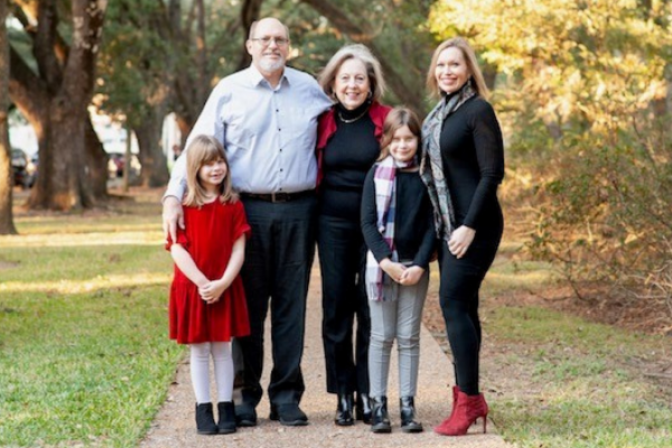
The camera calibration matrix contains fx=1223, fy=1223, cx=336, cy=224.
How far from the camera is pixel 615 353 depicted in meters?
10.3

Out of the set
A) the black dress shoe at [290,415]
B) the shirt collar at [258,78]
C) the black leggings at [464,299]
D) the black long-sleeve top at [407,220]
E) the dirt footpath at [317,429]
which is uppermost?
the shirt collar at [258,78]

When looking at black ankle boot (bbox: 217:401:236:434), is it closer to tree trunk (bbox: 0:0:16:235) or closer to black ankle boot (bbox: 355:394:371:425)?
black ankle boot (bbox: 355:394:371:425)

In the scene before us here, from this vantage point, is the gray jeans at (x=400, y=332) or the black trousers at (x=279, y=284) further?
the black trousers at (x=279, y=284)

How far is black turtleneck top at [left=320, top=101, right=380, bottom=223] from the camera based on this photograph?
6910 mm

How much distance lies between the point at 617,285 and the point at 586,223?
0.98 metres

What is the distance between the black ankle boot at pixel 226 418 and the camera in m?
6.88

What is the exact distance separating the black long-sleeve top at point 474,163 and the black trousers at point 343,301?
701 mm

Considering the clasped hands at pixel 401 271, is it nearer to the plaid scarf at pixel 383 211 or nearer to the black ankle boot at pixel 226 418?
the plaid scarf at pixel 383 211

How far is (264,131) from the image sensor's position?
697 cm

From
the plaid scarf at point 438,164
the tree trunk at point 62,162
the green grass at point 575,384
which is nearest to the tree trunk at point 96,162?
the tree trunk at point 62,162

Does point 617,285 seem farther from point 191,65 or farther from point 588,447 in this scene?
point 191,65

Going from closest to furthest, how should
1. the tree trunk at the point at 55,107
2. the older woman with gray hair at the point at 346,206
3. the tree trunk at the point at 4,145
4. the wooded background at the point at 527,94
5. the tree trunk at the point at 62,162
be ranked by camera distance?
the older woman with gray hair at the point at 346,206 → the wooded background at the point at 527,94 → the tree trunk at the point at 4,145 → the tree trunk at the point at 55,107 → the tree trunk at the point at 62,162

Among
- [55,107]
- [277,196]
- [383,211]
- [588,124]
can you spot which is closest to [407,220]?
[383,211]

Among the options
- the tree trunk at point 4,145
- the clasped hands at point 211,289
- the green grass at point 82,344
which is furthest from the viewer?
the tree trunk at point 4,145
